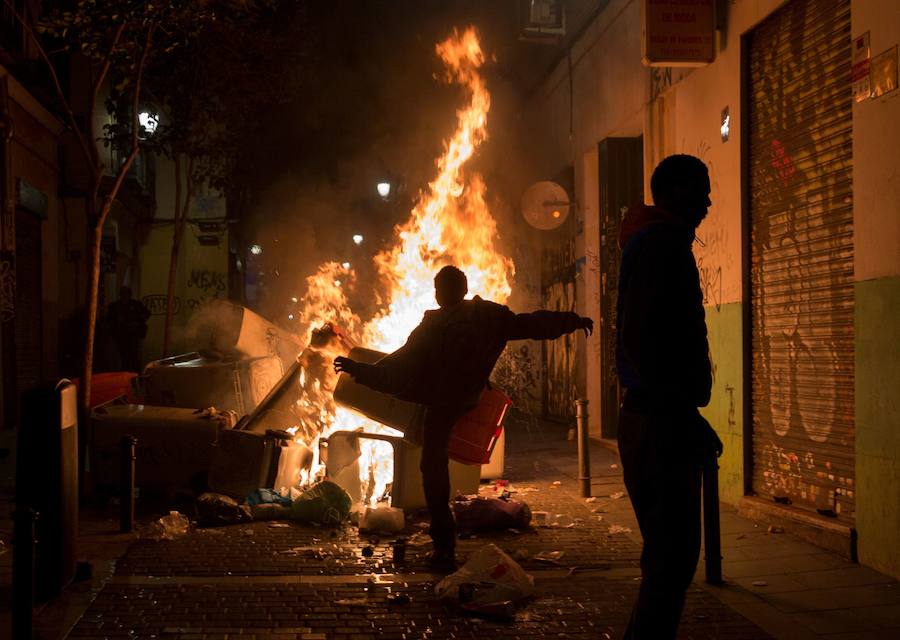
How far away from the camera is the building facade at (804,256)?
18.6ft

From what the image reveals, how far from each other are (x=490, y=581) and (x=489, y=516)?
196 centimetres

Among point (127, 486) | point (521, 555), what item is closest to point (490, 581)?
point (521, 555)

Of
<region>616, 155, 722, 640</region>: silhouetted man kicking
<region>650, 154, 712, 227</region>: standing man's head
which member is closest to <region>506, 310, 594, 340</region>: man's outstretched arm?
<region>650, 154, 712, 227</region>: standing man's head

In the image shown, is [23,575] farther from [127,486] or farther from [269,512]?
[269,512]

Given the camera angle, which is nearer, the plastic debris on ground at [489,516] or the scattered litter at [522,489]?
the plastic debris on ground at [489,516]

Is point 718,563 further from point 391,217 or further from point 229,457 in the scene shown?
point 391,217

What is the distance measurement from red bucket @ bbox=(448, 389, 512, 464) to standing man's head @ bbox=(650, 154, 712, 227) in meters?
3.56

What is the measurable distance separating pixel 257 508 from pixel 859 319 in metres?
4.98

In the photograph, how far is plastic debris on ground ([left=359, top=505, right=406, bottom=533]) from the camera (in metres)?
6.97

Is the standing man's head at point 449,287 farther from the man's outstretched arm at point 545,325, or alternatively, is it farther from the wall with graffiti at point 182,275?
the wall with graffiti at point 182,275

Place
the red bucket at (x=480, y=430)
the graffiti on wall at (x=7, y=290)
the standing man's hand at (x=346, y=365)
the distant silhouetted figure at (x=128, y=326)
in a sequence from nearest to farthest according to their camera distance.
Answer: the standing man's hand at (x=346, y=365)
the red bucket at (x=480, y=430)
the graffiti on wall at (x=7, y=290)
the distant silhouetted figure at (x=128, y=326)

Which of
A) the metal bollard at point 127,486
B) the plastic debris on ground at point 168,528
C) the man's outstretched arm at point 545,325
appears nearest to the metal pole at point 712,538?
the man's outstretched arm at point 545,325

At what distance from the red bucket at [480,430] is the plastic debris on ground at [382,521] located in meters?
0.71

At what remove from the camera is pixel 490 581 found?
5.10m
